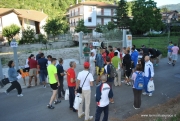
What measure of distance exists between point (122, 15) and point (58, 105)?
3404 centimetres

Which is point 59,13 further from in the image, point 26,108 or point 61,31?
point 26,108

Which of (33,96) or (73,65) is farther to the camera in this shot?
(33,96)

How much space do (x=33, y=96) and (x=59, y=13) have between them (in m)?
63.9

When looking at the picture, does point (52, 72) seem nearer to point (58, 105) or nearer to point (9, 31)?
point (58, 105)

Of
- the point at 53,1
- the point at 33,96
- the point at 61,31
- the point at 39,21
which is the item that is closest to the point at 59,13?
the point at 53,1

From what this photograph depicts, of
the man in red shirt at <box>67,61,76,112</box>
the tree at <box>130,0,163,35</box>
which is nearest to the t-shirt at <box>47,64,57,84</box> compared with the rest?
the man in red shirt at <box>67,61,76,112</box>

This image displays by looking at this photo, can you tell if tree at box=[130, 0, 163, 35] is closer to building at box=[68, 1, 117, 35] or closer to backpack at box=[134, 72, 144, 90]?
building at box=[68, 1, 117, 35]

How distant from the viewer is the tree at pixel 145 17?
1515 inches

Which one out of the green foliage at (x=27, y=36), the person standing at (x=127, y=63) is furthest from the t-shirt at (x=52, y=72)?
the green foliage at (x=27, y=36)

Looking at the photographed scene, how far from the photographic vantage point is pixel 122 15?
121ft

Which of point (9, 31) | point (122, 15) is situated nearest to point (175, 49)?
point (9, 31)

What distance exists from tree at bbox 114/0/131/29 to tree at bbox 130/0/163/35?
2280 mm

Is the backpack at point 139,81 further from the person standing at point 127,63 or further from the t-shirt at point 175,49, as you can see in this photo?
the t-shirt at point 175,49

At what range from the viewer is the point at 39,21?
131 feet
